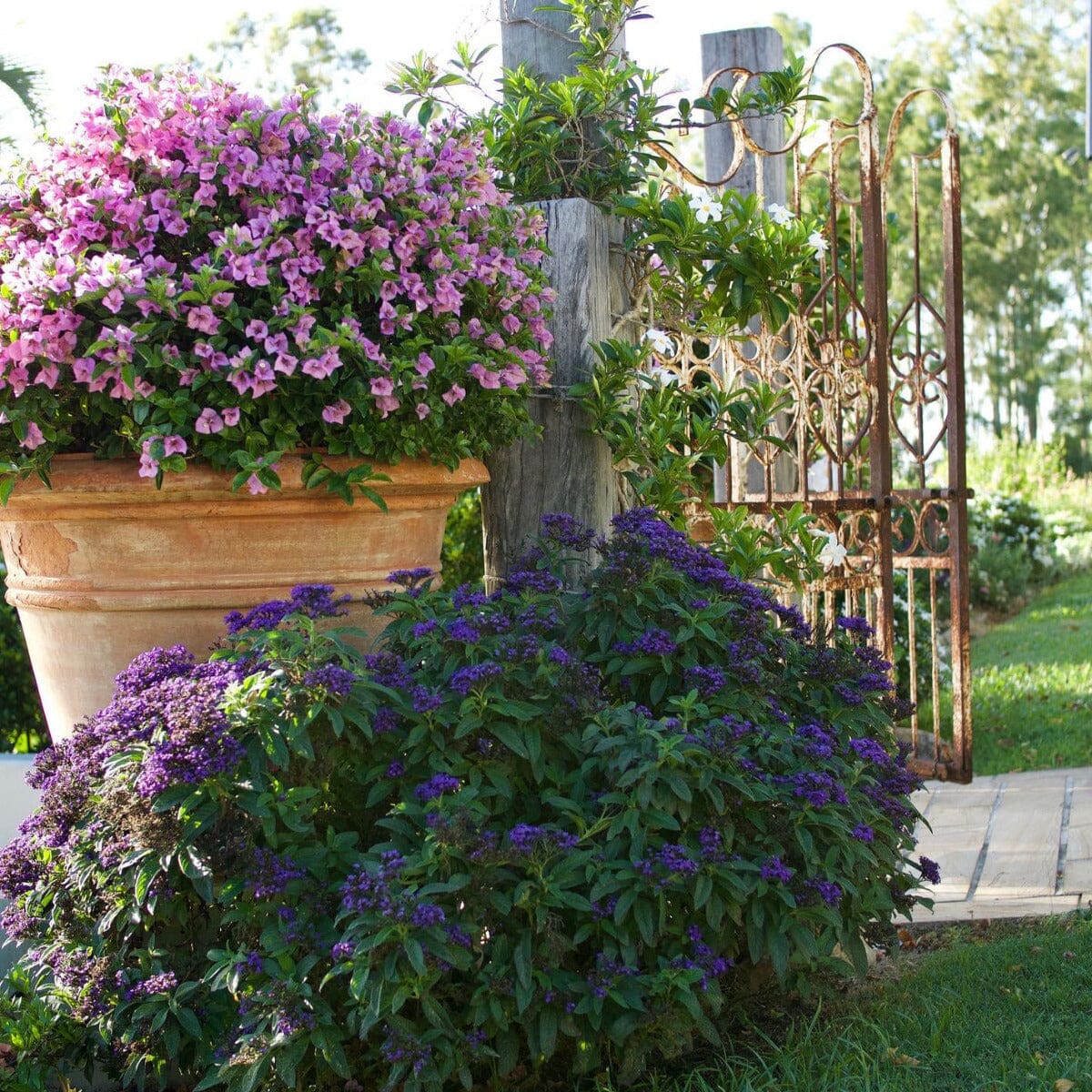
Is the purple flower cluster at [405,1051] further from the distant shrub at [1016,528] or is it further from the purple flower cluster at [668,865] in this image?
the distant shrub at [1016,528]

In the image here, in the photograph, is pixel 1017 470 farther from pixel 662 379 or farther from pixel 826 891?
pixel 826 891

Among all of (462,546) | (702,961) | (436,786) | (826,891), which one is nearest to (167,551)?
(436,786)

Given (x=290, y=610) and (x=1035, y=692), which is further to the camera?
(x=1035, y=692)

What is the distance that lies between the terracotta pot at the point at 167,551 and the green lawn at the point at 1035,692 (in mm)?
3486

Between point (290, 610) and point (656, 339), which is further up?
point (656, 339)

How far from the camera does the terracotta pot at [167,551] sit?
7.82 feet

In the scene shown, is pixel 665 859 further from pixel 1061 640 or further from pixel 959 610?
pixel 1061 640

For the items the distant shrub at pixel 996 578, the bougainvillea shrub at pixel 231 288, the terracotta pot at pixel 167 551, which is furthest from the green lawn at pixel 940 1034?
the distant shrub at pixel 996 578

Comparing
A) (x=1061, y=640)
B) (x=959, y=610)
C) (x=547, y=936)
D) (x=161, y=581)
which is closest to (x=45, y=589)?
(x=161, y=581)

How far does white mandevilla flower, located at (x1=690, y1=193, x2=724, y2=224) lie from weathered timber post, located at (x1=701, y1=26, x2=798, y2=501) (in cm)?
184

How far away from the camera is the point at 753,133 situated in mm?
5156

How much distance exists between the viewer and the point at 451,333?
2.50 metres

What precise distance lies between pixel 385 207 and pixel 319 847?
4.03 feet

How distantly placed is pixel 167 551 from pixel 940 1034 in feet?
5.62
